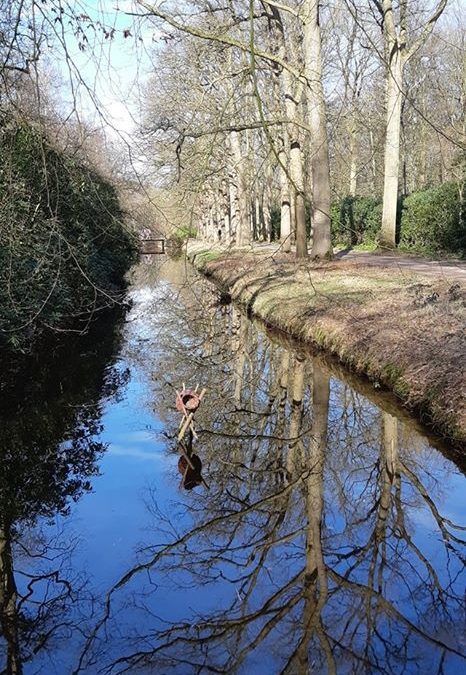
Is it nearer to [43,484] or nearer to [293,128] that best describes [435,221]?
[293,128]

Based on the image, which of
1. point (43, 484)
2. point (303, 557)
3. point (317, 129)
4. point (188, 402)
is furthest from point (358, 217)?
point (303, 557)

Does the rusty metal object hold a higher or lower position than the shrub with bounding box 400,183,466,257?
lower

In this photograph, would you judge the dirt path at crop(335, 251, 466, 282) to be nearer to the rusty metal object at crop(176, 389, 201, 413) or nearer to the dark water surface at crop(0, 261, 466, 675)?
the dark water surface at crop(0, 261, 466, 675)

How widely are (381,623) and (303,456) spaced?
9.56 ft

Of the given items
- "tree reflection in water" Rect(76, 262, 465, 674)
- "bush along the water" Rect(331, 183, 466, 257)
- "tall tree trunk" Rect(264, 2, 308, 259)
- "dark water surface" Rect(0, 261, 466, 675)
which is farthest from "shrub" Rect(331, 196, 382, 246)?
"tree reflection in water" Rect(76, 262, 465, 674)

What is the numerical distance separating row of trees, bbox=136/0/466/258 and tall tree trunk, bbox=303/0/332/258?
32 mm

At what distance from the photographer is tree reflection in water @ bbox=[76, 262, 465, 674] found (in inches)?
146

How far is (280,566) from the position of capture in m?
4.62

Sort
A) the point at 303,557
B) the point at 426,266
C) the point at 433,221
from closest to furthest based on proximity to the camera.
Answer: the point at 303,557, the point at 426,266, the point at 433,221

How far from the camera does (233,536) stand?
5129mm

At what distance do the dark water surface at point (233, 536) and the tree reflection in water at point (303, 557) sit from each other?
2 cm

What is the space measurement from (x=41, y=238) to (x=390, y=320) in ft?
19.6

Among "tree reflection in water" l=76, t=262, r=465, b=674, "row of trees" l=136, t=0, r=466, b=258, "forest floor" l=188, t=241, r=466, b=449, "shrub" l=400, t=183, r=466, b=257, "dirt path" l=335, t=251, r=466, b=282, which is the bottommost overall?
"tree reflection in water" l=76, t=262, r=465, b=674

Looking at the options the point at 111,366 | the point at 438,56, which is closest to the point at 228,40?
the point at 111,366
